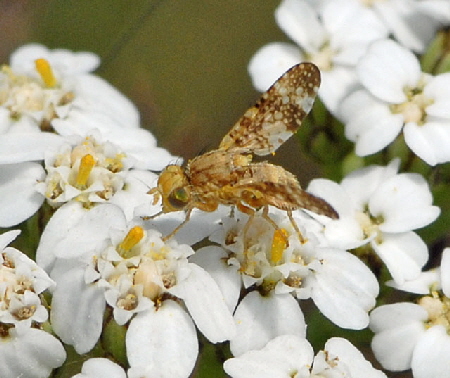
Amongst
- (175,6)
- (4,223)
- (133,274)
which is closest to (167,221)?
(133,274)

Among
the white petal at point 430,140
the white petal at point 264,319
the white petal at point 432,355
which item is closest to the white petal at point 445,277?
the white petal at point 432,355

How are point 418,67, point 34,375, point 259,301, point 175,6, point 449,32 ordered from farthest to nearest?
point 175,6 < point 449,32 < point 418,67 < point 259,301 < point 34,375

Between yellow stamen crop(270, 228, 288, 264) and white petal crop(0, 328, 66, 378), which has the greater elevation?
yellow stamen crop(270, 228, 288, 264)

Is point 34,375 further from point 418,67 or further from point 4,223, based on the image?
point 418,67

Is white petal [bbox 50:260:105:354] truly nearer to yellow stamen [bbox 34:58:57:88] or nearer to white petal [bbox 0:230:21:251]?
white petal [bbox 0:230:21:251]

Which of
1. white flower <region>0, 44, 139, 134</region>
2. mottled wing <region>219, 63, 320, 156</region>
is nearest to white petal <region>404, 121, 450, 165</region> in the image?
mottled wing <region>219, 63, 320, 156</region>

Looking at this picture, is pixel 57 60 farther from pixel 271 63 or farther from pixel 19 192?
pixel 19 192
